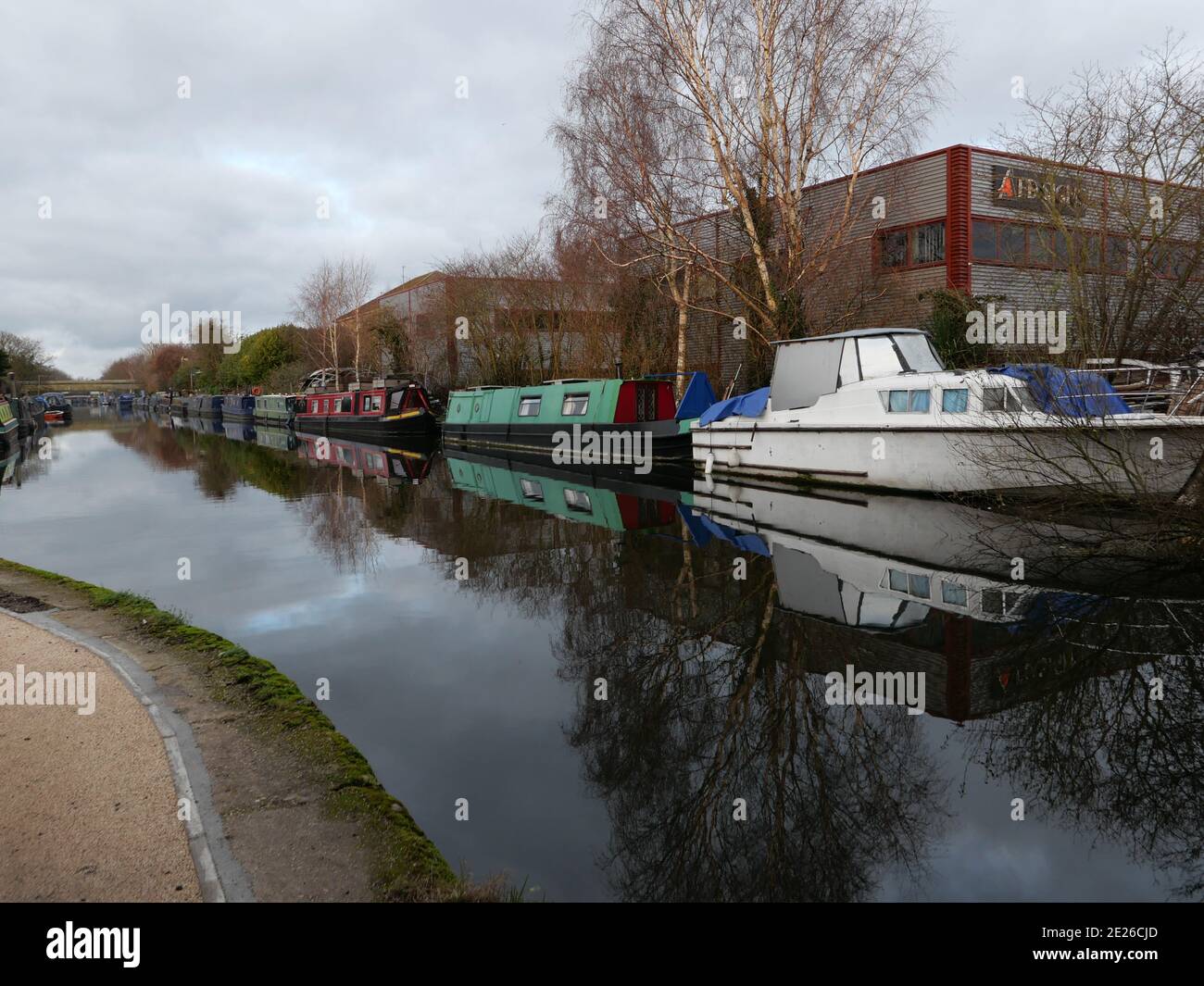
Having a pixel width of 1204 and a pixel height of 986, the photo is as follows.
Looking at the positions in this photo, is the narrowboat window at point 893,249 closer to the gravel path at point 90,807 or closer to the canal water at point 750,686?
the canal water at point 750,686

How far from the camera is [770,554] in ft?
30.2

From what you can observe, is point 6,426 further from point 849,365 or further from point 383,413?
point 849,365

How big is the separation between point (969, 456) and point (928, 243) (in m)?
11.0

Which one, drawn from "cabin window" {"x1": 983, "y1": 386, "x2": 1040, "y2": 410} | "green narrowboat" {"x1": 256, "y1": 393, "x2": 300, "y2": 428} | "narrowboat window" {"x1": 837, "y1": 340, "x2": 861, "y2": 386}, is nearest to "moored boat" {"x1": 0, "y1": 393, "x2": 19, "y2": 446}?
"green narrowboat" {"x1": 256, "y1": 393, "x2": 300, "y2": 428}

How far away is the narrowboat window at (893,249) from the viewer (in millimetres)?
20781

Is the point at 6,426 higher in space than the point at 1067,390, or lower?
higher

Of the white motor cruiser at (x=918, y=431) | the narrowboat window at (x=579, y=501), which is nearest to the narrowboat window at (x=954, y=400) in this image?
the white motor cruiser at (x=918, y=431)

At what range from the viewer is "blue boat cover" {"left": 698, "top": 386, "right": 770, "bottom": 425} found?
15539 mm

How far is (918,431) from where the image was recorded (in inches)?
472

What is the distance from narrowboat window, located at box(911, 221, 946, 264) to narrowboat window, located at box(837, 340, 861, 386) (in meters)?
8.27

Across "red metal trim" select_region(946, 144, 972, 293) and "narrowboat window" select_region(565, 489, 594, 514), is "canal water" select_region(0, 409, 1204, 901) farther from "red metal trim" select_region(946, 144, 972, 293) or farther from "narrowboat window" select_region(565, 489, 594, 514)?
"red metal trim" select_region(946, 144, 972, 293)

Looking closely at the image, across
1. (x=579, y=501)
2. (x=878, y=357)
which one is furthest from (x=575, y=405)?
(x=878, y=357)

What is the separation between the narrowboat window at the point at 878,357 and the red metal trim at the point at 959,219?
774cm
